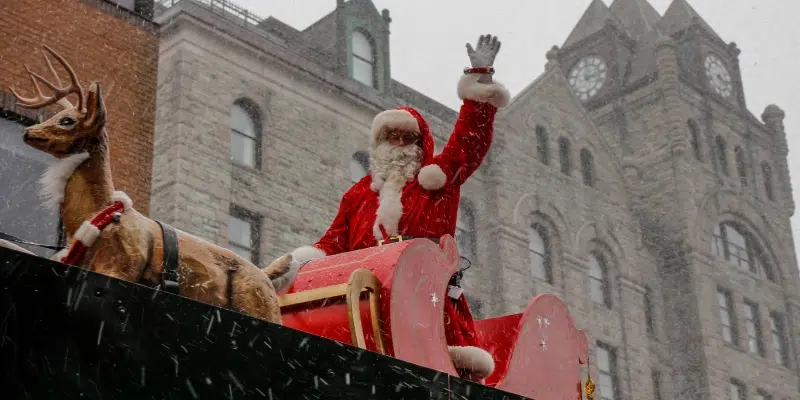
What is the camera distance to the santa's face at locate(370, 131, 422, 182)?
570 centimetres

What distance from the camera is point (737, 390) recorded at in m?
31.1

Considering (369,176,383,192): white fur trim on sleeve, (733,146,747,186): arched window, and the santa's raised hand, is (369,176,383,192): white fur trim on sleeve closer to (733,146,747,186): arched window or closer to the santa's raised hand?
the santa's raised hand

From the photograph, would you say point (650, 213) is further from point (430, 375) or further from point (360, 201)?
point (430, 375)

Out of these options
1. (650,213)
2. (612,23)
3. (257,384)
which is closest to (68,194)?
(257,384)

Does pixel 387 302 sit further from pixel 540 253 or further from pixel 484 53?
pixel 540 253

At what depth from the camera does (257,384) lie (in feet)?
10.4

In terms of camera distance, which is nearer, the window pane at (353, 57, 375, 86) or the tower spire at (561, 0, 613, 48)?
the window pane at (353, 57, 375, 86)

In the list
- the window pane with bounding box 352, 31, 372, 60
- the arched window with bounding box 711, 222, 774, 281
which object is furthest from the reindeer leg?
the arched window with bounding box 711, 222, 774, 281

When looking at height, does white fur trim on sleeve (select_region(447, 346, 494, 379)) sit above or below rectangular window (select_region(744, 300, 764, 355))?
below

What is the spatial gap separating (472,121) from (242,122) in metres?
17.3

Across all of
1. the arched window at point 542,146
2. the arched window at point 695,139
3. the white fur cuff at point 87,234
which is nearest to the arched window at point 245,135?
the arched window at point 542,146

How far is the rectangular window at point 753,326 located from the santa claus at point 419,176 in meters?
28.4

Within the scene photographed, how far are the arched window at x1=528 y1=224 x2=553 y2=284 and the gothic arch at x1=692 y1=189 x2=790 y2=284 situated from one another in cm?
548

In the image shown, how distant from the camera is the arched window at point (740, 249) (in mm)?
32594
